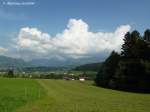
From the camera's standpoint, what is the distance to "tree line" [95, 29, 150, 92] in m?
72.1

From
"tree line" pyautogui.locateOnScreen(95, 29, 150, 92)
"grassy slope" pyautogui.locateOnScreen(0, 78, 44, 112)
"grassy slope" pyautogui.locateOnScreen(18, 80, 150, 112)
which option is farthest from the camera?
"tree line" pyautogui.locateOnScreen(95, 29, 150, 92)

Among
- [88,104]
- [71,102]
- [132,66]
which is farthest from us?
[132,66]

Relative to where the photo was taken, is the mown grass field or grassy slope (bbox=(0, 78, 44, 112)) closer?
the mown grass field

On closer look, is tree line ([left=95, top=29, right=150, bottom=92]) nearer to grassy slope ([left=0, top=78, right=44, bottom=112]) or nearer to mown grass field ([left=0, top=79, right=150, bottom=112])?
grassy slope ([left=0, top=78, right=44, bottom=112])

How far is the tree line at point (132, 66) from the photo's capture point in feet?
236

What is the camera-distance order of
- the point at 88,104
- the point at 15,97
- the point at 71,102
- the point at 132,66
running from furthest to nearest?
the point at 132,66, the point at 15,97, the point at 71,102, the point at 88,104

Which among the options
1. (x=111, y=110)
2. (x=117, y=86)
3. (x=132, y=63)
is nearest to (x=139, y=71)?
(x=132, y=63)

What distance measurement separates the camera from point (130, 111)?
2564 centimetres

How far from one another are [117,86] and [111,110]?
54.9m

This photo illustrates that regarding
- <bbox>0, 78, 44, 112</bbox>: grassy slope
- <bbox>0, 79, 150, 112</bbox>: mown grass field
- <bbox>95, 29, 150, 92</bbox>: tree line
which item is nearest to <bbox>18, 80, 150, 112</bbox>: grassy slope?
<bbox>0, 79, 150, 112</bbox>: mown grass field

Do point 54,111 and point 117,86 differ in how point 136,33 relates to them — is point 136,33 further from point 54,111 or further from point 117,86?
point 54,111

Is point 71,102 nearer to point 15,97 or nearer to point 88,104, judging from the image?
point 88,104

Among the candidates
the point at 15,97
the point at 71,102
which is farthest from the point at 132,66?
the point at 71,102

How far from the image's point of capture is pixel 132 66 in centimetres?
7481
